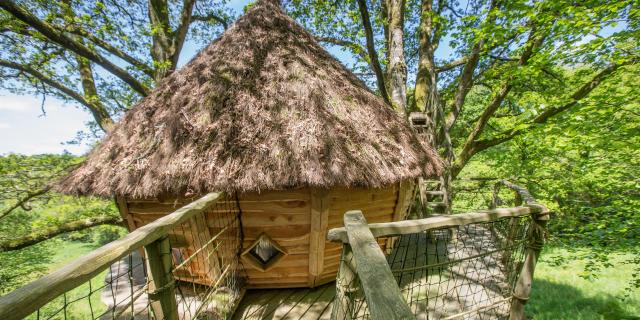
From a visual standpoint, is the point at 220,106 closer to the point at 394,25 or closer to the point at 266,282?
the point at 266,282

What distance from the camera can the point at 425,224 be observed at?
1787 mm

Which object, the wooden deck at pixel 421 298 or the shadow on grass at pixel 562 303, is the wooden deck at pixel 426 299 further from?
the shadow on grass at pixel 562 303

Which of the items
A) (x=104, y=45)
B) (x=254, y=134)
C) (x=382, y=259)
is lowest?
(x=382, y=259)

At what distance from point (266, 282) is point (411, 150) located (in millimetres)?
2667

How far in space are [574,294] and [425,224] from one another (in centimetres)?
726

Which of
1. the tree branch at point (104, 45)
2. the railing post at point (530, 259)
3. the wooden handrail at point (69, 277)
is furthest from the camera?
the tree branch at point (104, 45)

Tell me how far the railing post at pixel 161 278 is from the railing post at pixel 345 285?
45.1 inches

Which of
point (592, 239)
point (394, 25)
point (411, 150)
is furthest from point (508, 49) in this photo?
point (411, 150)

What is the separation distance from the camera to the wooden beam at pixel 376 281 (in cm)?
80

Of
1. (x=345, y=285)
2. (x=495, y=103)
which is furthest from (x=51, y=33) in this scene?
(x=495, y=103)

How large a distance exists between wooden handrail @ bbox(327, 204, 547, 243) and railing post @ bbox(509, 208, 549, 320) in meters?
0.29

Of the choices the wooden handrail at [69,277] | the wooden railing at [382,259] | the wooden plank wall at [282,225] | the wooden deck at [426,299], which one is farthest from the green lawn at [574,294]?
the wooden handrail at [69,277]

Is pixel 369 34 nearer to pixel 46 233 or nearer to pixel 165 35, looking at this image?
pixel 165 35

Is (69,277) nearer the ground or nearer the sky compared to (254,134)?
nearer the ground
